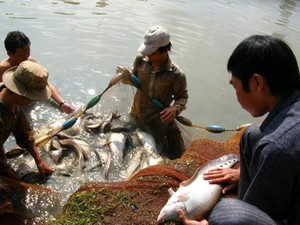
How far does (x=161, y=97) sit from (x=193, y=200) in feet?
9.93

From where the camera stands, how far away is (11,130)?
14.6 ft

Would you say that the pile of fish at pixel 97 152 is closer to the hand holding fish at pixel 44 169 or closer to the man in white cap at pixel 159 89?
the hand holding fish at pixel 44 169

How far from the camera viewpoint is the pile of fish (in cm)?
536

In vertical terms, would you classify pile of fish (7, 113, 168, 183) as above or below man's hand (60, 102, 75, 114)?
below

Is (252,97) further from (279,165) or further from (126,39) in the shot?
(126,39)

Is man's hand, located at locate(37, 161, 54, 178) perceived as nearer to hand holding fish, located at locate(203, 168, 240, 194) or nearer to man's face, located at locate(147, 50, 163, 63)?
man's face, located at locate(147, 50, 163, 63)

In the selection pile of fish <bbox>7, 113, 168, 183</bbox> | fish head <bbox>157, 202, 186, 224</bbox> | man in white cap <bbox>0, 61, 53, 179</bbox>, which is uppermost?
man in white cap <bbox>0, 61, 53, 179</bbox>

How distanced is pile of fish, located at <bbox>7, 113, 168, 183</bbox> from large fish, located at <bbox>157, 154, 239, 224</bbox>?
2.00 meters

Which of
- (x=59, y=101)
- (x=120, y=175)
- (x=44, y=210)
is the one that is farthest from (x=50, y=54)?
(x=44, y=210)

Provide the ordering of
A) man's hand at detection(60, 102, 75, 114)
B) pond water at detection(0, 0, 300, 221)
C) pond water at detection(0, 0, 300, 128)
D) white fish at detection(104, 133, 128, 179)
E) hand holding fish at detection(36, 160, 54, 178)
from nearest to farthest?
1. hand holding fish at detection(36, 160, 54, 178)
2. white fish at detection(104, 133, 128, 179)
3. man's hand at detection(60, 102, 75, 114)
4. pond water at detection(0, 0, 300, 221)
5. pond water at detection(0, 0, 300, 128)

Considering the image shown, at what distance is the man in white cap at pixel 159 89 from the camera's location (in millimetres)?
5504

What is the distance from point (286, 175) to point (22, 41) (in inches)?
198

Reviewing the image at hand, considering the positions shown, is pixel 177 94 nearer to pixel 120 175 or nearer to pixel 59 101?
pixel 120 175

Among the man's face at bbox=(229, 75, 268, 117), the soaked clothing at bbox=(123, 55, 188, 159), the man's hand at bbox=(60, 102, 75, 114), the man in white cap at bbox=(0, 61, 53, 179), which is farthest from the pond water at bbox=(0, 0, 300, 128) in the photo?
the man's face at bbox=(229, 75, 268, 117)
